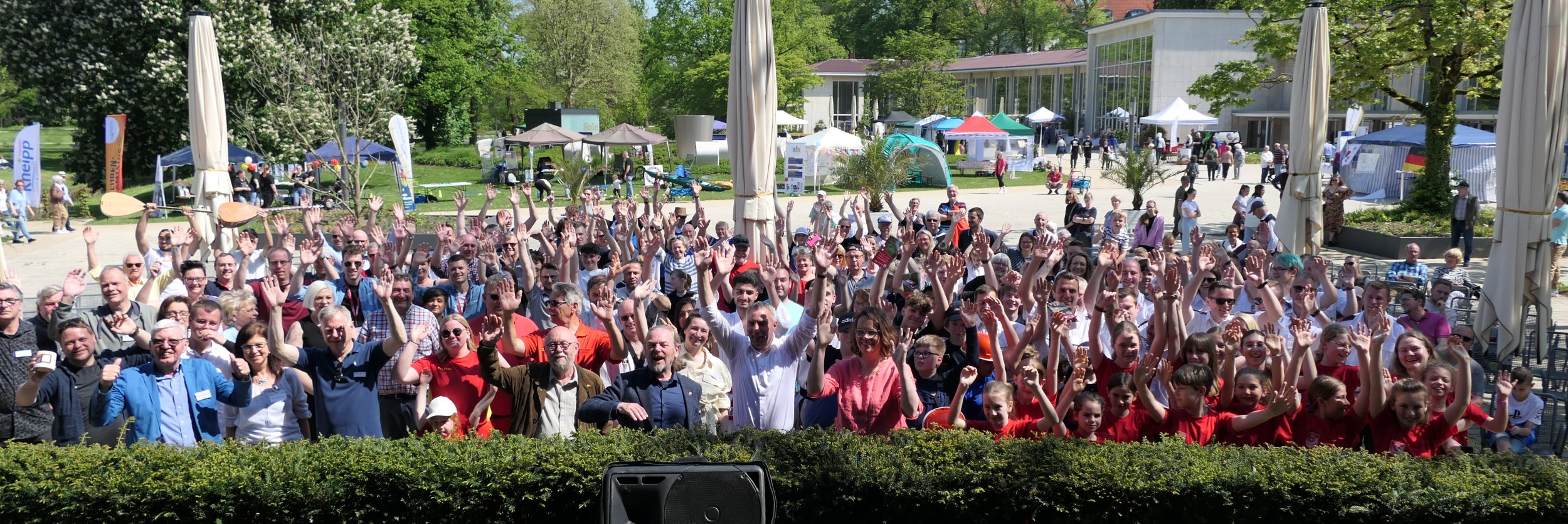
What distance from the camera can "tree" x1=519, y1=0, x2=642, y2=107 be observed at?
52.8 metres

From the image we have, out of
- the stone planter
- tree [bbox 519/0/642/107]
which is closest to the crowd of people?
the stone planter

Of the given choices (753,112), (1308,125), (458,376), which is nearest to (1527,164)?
(1308,125)

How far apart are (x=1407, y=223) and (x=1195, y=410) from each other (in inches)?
691

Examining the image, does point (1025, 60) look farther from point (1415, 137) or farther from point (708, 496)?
point (708, 496)

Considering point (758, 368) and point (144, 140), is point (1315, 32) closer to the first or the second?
point (758, 368)

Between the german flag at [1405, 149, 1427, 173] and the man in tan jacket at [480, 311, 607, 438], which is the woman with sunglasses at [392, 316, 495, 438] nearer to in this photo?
the man in tan jacket at [480, 311, 607, 438]

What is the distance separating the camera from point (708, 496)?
3.84 meters

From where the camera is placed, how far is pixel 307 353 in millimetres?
5750

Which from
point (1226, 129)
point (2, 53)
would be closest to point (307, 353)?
point (2, 53)

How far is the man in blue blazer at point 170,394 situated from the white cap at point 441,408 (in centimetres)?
96

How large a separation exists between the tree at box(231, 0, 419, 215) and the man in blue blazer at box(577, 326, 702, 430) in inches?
674

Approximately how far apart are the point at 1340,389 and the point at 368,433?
4.94 metres

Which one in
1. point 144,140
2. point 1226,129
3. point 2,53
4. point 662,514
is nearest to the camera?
point 662,514

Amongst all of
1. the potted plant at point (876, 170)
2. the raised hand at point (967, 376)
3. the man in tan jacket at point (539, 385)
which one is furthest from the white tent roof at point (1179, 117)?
the man in tan jacket at point (539, 385)
